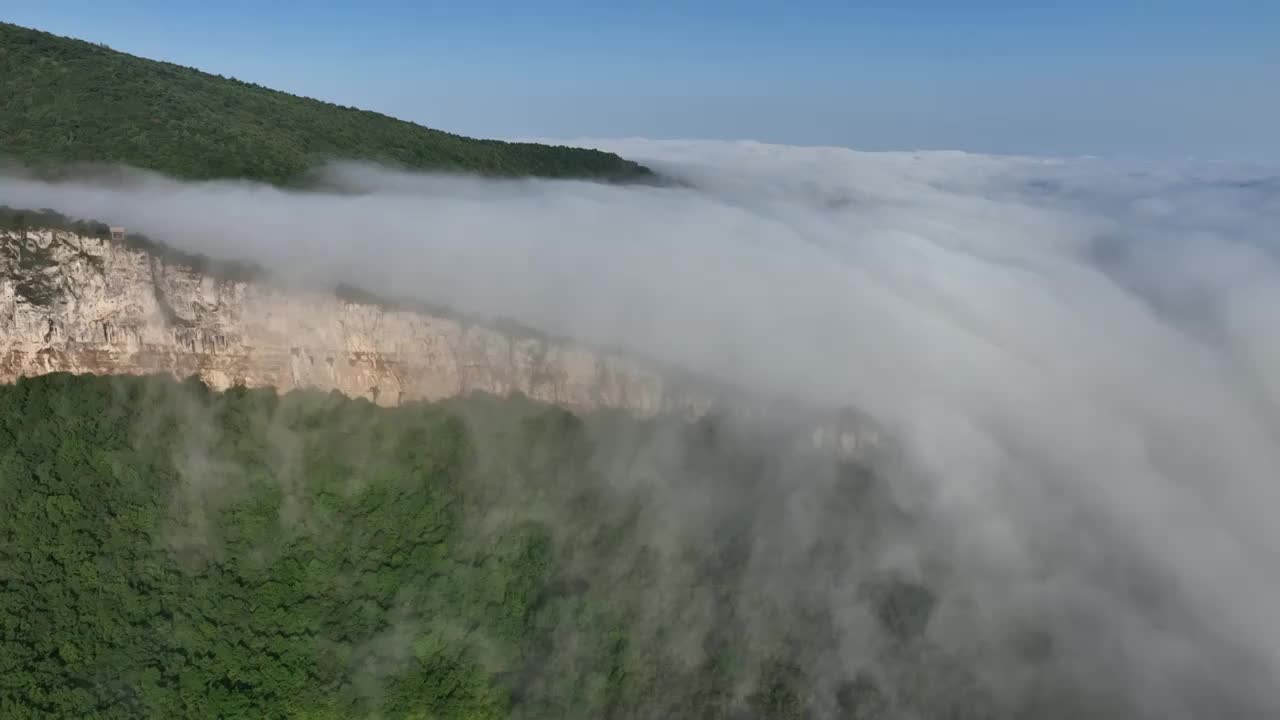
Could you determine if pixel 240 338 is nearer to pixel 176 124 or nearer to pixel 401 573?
pixel 401 573

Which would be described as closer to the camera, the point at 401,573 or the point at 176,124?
the point at 401,573

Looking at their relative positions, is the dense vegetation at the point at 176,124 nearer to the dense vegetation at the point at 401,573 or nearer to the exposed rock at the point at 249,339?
the exposed rock at the point at 249,339

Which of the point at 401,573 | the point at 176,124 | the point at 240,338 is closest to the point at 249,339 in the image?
the point at 240,338

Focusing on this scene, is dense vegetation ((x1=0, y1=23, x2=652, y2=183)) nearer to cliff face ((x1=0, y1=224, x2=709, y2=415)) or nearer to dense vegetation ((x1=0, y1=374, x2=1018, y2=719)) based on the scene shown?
cliff face ((x1=0, y1=224, x2=709, y2=415))

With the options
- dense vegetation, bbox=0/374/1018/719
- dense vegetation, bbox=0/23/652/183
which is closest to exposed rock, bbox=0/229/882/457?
dense vegetation, bbox=0/374/1018/719

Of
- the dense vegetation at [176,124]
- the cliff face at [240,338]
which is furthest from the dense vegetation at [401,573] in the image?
the dense vegetation at [176,124]
